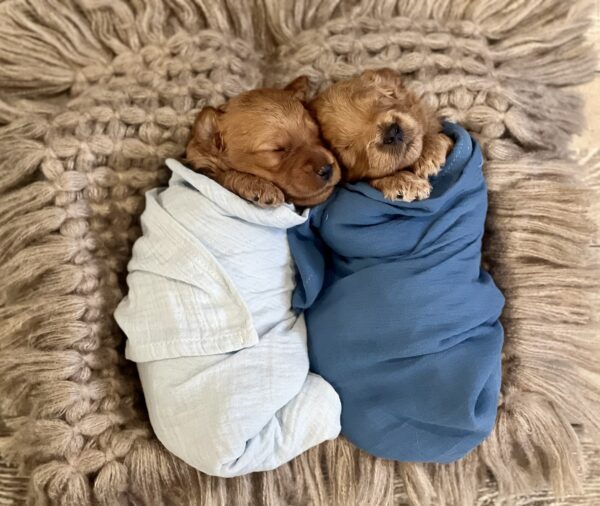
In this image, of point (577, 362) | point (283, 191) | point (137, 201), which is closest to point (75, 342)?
point (137, 201)

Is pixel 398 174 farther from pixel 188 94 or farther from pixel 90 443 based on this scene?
pixel 90 443

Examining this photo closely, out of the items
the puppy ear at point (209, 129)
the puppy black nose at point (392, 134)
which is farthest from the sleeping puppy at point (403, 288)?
the puppy ear at point (209, 129)

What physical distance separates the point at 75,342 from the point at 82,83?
0.49 metres

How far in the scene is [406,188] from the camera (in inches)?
38.5

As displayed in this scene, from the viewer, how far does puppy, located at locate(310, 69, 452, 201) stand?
975 mm

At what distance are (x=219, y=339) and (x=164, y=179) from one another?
328 millimetres

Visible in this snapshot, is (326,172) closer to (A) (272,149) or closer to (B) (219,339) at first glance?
(A) (272,149)

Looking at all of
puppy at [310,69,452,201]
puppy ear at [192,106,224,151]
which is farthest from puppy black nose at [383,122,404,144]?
puppy ear at [192,106,224,151]

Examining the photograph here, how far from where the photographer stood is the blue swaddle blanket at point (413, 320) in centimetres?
97

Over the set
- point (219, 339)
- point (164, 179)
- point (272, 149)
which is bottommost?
point (219, 339)

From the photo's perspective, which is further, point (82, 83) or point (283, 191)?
point (82, 83)

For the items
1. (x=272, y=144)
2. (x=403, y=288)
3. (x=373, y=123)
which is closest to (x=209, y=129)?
(x=272, y=144)

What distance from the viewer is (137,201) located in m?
1.10

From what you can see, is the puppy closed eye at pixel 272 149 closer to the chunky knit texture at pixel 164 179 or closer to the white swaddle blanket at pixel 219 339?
the white swaddle blanket at pixel 219 339
